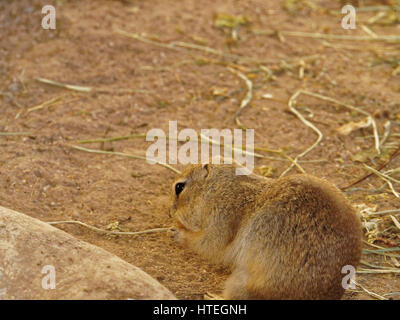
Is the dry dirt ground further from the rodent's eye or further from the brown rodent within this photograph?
the rodent's eye

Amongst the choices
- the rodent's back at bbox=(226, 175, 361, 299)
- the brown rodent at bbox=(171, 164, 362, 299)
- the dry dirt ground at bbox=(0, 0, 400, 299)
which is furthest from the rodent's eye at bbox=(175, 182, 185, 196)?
the rodent's back at bbox=(226, 175, 361, 299)

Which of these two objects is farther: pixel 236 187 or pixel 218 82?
pixel 218 82

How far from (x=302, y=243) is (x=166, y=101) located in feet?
9.54

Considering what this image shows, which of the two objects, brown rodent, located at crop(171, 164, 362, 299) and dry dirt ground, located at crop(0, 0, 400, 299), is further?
dry dirt ground, located at crop(0, 0, 400, 299)

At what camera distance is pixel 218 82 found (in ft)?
19.8

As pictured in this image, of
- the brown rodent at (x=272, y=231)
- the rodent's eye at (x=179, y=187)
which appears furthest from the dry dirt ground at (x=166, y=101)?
the rodent's eye at (x=179, y=187)

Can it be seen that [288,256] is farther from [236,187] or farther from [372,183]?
[372,183]

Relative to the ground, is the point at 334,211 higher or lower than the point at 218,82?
lower

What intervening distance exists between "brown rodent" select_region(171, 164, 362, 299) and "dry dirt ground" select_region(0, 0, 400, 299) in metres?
Result: 0.26

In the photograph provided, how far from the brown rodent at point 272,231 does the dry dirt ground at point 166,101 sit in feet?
0.85

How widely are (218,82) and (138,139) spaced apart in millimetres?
1378

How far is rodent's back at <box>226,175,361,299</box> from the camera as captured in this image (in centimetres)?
301
